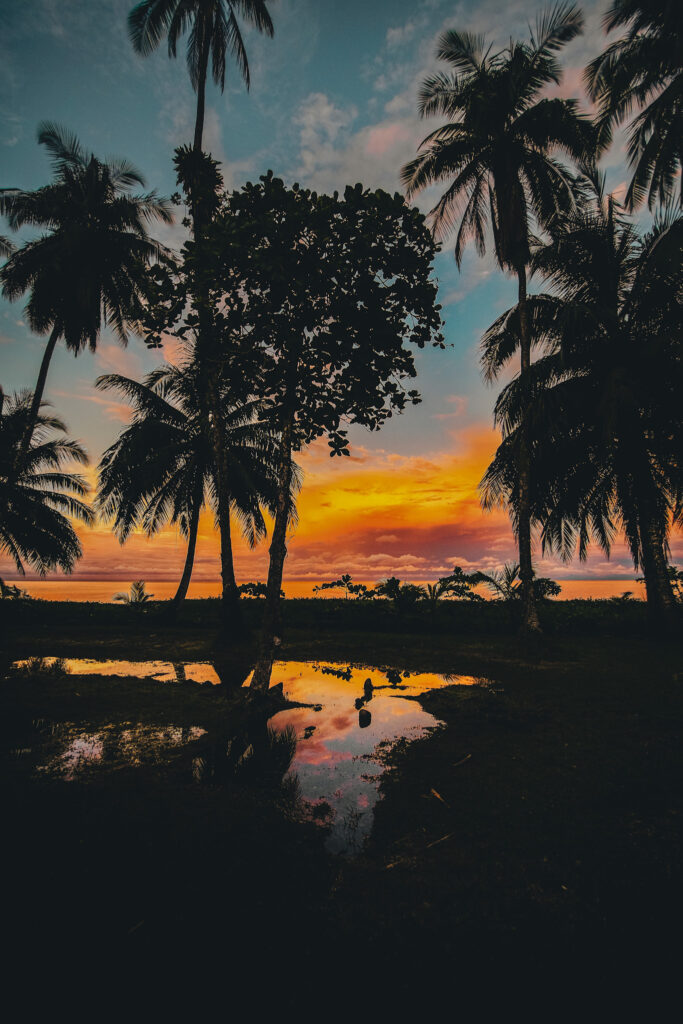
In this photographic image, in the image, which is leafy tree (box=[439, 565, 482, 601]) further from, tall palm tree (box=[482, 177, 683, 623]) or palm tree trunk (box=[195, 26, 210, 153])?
palm tree trunk (box=[195, 26, 210, 153])

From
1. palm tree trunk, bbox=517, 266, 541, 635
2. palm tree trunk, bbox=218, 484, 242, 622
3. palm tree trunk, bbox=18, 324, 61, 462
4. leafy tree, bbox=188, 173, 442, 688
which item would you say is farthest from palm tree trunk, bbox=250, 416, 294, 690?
palm tree trunk, bbox=18, 324, 61, 462

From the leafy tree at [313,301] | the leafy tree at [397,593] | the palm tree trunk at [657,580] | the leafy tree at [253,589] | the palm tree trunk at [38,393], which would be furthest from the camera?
the palm tree trunk at [38,393]

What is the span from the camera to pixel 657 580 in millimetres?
12836

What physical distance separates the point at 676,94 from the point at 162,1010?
49.6ft

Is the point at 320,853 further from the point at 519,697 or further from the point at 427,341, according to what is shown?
the point at 427,341

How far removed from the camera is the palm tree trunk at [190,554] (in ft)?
54.5

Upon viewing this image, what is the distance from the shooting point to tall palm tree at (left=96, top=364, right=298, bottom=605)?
16094 millimetres

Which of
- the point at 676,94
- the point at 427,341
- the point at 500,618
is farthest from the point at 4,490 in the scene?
the point at 676,94

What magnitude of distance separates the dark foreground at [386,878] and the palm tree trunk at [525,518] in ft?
20.9

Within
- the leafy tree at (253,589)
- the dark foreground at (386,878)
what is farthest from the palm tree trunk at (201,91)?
the dark foreground at (386,878)

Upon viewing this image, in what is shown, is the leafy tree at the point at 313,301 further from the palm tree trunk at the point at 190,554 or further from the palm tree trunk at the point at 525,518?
the palm tree trunk at the point at 190,554

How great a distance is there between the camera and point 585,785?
3.91 metres

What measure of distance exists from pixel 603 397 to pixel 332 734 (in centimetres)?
1093

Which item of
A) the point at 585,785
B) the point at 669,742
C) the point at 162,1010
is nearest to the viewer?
the point at 162,1010
